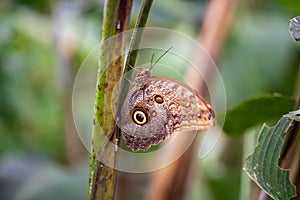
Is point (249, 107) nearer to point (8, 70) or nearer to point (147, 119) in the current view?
point (147, 119)

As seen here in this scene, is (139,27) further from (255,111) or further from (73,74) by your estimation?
(73,74)

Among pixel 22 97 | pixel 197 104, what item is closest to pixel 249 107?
pixel 197 104

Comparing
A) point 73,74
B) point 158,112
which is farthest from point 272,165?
point 73,74

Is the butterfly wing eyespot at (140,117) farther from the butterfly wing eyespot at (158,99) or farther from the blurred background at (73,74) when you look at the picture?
the blurred background at (73,74)

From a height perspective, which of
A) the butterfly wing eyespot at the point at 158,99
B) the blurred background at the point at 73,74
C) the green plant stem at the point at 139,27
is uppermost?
the green plant stem at the point at 139,27

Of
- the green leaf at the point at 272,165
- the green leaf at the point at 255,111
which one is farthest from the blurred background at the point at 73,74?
the green leaf at the point at 272,165

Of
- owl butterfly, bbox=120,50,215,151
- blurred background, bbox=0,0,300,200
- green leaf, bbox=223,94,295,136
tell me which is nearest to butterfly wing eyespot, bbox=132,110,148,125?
owl butterfly, bbox=120,50,215,151

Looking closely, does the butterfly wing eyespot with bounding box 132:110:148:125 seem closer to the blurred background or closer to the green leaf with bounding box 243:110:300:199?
the green leaf with bounding box 243:110:300:199

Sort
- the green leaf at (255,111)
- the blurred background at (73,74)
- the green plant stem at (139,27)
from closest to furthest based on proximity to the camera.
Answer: the green plant stem at (139,27), the green leaf at (255,111), the blurred background at (73,74)
